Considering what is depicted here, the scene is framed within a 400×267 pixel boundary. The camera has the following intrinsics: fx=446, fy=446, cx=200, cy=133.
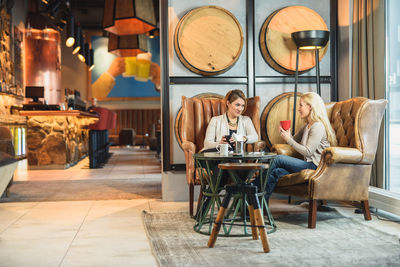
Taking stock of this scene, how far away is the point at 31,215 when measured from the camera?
3914 mm

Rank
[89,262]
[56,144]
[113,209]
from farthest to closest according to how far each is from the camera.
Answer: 1. [56,144]
2. [113,209]
3. [89,262]

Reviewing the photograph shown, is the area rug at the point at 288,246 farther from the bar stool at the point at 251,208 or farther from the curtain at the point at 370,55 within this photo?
the curtain at the point at 370,55

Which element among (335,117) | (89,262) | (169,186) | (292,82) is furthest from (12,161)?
(292,82)

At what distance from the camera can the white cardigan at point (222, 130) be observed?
3.91 metres

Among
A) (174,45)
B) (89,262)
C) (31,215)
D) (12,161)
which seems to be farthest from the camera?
(174,45)

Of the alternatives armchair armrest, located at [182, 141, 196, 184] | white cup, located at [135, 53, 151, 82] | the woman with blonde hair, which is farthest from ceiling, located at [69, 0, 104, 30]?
the woman with blonde hair

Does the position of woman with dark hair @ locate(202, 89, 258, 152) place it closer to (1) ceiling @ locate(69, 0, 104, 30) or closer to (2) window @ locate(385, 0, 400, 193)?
(2) window @ locate(385, 0, 400, 193)

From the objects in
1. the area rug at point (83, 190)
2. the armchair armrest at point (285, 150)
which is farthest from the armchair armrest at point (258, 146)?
the area rug at point (83, 190)

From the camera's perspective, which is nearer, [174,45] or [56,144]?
[174,45]

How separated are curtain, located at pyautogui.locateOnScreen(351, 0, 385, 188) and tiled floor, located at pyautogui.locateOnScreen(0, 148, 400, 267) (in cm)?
63

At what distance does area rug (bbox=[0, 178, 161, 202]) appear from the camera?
4.84 m

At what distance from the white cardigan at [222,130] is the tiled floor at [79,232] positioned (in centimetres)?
77

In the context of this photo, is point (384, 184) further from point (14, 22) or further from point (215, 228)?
point (14, 22)

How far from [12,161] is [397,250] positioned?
238 cm
